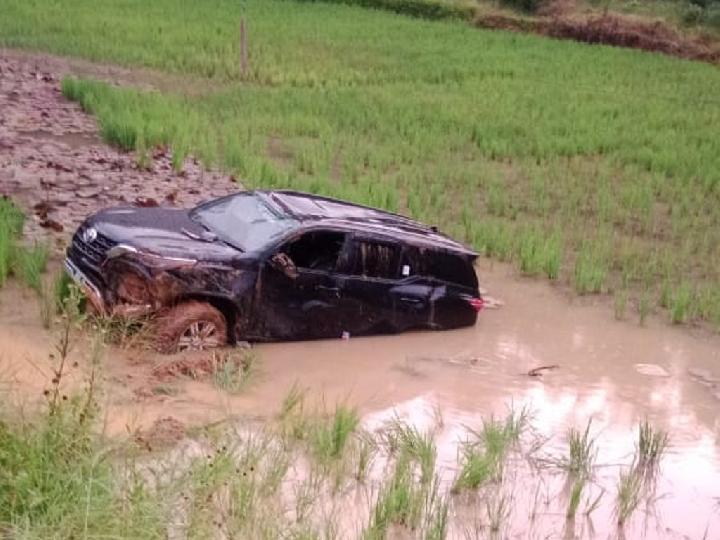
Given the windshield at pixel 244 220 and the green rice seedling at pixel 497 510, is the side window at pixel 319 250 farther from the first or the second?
the green rice seedling at pixel 497 510

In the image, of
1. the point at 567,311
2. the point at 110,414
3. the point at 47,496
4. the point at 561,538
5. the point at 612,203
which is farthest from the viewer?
the point at 612,203

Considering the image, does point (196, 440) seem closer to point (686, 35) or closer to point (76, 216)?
point (76, 216)

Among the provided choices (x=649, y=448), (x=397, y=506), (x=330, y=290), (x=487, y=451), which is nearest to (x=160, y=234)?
(x=330, y=290)

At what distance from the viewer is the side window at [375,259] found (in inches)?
352

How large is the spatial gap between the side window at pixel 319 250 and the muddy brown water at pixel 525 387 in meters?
0.64

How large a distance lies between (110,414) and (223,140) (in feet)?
28.6

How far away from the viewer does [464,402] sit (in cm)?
817

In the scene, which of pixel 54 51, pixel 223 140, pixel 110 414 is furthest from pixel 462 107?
pixel 110 414

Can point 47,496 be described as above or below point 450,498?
above

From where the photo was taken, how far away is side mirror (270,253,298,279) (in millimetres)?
8391

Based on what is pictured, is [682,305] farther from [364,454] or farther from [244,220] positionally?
[364,454]

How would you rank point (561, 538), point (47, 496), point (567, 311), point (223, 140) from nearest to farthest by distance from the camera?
point (47, 496) → point (561, 538) → point (567, 311) → point (223, 140)

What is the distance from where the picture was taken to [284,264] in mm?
8438

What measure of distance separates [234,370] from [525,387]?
2328mm
